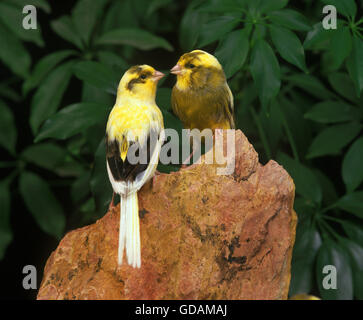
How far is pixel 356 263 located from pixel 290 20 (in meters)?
0.76

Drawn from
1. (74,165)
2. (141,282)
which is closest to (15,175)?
(74,165)

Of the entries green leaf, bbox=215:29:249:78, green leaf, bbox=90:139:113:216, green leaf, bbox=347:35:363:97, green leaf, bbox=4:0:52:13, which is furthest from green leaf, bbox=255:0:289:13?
green leaf, bbox=4:0:52:13

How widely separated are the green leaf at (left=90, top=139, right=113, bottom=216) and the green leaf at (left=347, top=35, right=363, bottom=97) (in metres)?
0.68

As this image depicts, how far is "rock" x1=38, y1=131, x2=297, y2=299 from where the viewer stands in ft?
4.15

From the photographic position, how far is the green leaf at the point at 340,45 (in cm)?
148

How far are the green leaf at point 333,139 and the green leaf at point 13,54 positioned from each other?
1029mm

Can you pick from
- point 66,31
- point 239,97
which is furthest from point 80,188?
point 239,97

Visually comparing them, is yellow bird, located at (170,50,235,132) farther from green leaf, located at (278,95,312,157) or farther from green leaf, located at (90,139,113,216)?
green leaf, located at (278,95,312,157)

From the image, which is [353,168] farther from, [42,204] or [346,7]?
[42,204]

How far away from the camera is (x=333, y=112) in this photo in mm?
1888

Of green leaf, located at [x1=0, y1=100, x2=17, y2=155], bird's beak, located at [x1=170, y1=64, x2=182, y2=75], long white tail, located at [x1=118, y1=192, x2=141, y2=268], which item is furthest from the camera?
green leaf, located at [x1=0, y1=100, x2=17, y2=155]

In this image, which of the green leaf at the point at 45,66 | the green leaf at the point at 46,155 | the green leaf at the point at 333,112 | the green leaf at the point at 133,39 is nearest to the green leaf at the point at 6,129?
the green leaf at the point at 46,155

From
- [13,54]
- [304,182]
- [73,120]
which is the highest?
[13,54]

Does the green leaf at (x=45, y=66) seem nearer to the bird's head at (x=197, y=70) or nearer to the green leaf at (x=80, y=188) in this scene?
the green leaf at (x=80, y=188)
